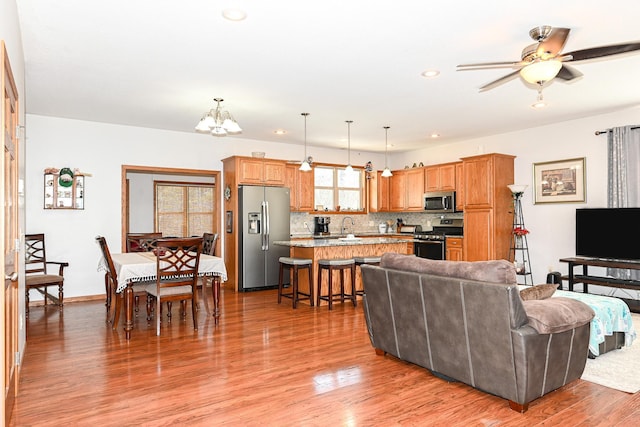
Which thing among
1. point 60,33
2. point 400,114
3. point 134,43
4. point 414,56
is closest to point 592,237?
point 400,114

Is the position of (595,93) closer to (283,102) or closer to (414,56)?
(414,56)

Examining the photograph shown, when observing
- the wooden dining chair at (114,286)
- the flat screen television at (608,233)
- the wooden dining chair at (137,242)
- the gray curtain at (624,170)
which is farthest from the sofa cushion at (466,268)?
the gray curtain at (624,170)

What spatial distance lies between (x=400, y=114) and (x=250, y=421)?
4666mm

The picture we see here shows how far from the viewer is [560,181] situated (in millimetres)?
6734

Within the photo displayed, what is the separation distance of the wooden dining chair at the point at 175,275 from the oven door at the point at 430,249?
4928 mm

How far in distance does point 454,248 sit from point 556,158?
224 cm

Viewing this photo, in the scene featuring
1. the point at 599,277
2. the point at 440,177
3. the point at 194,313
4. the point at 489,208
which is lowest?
the point at 194,313

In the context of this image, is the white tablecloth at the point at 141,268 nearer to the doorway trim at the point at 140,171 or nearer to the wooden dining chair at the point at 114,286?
the wooden dining chair at the point at 114,286

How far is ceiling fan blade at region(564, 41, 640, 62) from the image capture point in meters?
2.77

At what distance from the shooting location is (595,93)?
5.12 m

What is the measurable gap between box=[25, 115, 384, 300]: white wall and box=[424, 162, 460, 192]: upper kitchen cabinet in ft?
15.0

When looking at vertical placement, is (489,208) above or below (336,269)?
above

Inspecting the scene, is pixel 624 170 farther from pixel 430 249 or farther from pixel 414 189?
pixel 414 189

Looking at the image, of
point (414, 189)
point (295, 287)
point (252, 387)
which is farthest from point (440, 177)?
point (252, 387)
